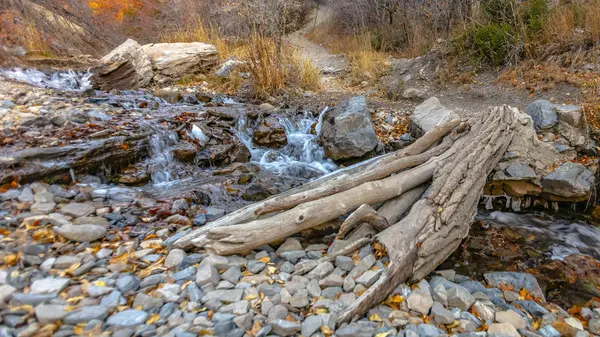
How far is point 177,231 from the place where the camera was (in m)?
3.26

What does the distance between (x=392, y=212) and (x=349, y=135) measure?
2.23m

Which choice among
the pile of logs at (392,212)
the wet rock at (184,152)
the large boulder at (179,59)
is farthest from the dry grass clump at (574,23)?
the large boulder at (179,59)

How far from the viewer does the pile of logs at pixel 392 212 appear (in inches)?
106

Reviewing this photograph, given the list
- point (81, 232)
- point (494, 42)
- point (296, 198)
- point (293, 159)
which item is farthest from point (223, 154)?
point (494, 42)

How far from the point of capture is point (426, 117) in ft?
18.0

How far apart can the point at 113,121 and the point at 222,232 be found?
311 centimetres

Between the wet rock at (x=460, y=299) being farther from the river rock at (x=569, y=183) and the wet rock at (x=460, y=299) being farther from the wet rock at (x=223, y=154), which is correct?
the wet rock at (x=223, y=154)

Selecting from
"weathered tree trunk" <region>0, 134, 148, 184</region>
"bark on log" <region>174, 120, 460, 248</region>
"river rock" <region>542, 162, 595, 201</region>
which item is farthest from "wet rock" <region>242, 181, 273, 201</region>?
"river rock" <region>542, 162, 595, 201</region>

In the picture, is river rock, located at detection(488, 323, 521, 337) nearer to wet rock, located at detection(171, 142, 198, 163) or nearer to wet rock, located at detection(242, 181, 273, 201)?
wet rock, located at detection(242, 181, 273, 201)

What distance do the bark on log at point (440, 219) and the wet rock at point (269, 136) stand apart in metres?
2.54

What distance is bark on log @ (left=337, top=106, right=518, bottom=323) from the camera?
2.47 meters

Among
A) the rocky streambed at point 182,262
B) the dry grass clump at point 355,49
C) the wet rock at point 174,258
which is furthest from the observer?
the dry grass clump at point 355,49

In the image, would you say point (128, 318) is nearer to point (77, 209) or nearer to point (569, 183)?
point (77, 209)

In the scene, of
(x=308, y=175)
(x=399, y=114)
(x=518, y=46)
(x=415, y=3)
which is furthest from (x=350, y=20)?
(x=308, y=175)
